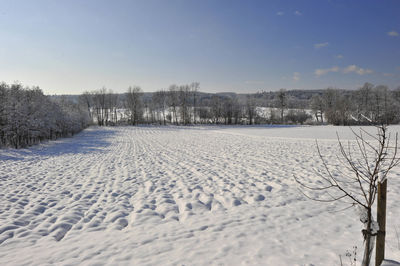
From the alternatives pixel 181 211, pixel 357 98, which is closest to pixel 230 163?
pixel 181 211

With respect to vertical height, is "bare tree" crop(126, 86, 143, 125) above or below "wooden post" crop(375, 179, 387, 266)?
above

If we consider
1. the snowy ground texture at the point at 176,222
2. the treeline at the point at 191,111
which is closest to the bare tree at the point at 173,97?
the treeline at the point at 191,111

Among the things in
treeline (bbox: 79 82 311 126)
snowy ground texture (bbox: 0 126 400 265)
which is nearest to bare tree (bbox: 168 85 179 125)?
treeline (bbox: 79 82 311 126)

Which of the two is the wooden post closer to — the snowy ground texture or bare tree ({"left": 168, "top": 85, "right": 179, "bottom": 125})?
the snowy ground texture

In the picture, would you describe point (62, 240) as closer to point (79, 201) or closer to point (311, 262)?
point (79, 201)

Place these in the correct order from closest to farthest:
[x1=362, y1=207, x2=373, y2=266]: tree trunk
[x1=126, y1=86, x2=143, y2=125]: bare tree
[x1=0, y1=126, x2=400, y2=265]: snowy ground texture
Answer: [x1=362, y1=207, x2=373, y2=266]: tree trunk
[x1=0, y1=126, x2=400, y2=265]: snowy ground texture
[x1=126, y1=86, x2=143, y2=125]: bare tree

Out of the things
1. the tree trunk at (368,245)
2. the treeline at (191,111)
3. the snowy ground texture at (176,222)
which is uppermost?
the treeline at (191,111)

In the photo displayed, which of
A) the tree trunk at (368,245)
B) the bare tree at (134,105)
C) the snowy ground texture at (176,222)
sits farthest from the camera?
the bare tree at (134,105)

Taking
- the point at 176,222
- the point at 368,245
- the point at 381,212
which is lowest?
the point at 176,222

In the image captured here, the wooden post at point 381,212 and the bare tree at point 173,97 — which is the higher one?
the bare tree at point 173,97

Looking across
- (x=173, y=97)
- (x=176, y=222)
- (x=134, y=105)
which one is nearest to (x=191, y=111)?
(x=173, y=97)

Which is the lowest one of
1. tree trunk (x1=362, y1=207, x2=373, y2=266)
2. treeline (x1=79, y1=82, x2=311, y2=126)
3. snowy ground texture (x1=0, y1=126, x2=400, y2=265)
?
snowy ground texture (x1=0, y1=126, x2=400, y2=265)

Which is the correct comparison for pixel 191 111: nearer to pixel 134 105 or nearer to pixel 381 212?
pixel 134 105

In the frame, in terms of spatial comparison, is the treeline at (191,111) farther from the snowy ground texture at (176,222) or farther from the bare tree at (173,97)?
the snowy ground texture at (176,222)
